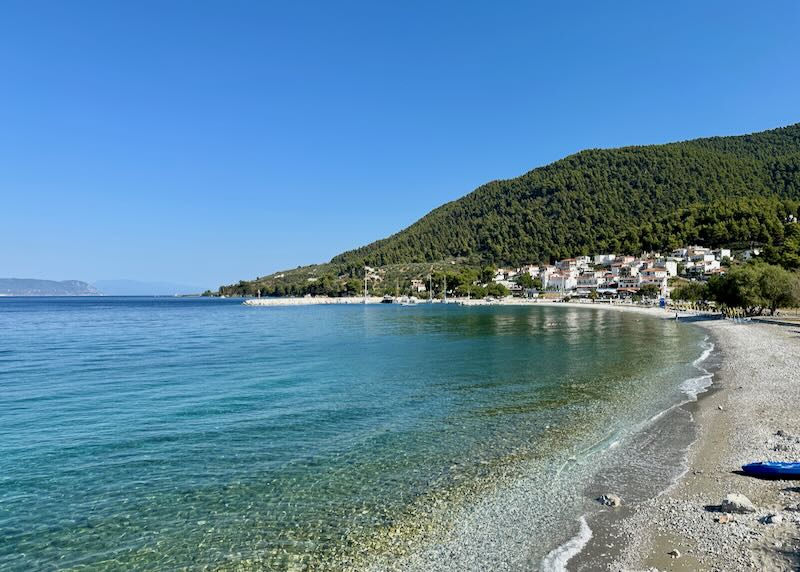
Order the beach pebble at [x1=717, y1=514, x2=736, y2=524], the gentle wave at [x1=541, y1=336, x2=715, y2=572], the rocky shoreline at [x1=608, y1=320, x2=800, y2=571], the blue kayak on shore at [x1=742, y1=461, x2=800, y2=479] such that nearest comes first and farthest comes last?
the rocky shoreline at [x1=608, y1=320, x2=800, y2=571] → the gentle wave at [x1=541, y1=336, x2=715, y2=572] → the beach pebble at [x1=717, y1=514, x2=736, y2=524] → the blue kayak on shore at [x1=742, y1=461, x2=800, y2=479]

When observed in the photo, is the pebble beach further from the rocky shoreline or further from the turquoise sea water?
the turquoise sea water

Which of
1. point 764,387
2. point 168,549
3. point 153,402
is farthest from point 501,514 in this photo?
point 764,387

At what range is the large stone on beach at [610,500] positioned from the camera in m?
9.88

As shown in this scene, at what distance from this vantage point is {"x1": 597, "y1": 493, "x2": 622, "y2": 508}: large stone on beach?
988cm

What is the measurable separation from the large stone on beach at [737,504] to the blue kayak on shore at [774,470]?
1865mm

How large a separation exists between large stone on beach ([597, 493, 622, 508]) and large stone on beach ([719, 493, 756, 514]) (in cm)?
171

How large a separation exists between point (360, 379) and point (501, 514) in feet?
54.0

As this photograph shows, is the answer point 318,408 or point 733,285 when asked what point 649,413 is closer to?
point 318,408

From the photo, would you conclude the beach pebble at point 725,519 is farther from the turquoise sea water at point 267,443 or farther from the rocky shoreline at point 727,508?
the turquoise sea water at point 267,443

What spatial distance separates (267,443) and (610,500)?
895 centimetres

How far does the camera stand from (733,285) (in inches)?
2571

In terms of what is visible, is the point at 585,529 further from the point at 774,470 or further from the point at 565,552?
the point at 774,470

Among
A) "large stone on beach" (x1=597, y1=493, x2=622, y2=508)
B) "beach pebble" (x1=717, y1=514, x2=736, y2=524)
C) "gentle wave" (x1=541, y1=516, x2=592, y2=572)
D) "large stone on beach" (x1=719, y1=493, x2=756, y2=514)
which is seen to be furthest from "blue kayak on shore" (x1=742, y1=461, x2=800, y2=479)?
"gentle wave" (x1=541, y1=516, x2=592, y2=572)

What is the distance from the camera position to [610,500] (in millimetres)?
9977
